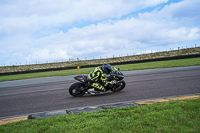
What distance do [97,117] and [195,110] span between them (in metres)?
2.29

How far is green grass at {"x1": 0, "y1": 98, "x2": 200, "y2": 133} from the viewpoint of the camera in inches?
117

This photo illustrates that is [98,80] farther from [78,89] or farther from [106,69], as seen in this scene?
[78,89]

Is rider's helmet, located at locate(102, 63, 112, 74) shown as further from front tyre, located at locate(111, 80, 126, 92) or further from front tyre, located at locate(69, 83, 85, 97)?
front tyre, located at locate(69, 83, 85, 97)

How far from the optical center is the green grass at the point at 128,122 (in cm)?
297

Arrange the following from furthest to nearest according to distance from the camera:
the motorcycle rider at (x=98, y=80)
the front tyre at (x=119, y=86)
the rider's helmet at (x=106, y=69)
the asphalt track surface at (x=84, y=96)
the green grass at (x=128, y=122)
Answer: the front tyre at (x=119, y=86) < the rider's helmet at (x=106, y=69) < the motorcycle rider at (x=98, y=80) < the asphalt track surface at (x=84, y=96) < the green grass at (x=128, y=122)

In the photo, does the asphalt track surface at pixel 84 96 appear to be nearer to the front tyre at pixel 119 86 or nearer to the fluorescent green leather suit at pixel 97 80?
the front tyre at pixel 119 86

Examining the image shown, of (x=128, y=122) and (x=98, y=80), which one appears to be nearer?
(x=128, y=122)

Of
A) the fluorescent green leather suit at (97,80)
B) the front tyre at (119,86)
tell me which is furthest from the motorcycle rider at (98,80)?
the front tyre at (119,86)

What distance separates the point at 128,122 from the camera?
10.7ft

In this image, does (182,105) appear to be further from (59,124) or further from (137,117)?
(59,124)

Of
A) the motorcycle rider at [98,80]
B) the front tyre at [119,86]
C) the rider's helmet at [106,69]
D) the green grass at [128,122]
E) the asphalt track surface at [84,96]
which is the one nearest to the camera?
the green grass at [128,122]

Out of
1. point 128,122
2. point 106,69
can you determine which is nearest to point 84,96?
point 106,69

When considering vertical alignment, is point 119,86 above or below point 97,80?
below

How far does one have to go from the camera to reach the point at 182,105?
407 cm
